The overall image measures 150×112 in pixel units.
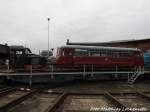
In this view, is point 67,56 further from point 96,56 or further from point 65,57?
point 96,56

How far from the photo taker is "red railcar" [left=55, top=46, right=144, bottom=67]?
2061cm

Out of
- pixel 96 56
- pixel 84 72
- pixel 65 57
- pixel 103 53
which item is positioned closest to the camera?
pixel 84 72

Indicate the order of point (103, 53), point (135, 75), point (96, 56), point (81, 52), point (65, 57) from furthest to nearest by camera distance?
point (103, 53), point (96, 56), point (81, 52), point (135, 75), point (65, 57)

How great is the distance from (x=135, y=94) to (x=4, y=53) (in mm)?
7678

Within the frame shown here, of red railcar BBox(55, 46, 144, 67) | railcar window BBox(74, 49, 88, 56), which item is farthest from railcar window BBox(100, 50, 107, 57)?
railcar window BBox(74, 49, 88, 56)

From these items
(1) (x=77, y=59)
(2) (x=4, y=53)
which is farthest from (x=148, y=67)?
(2) (x=4, y=53)

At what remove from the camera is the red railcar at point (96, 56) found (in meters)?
20.6

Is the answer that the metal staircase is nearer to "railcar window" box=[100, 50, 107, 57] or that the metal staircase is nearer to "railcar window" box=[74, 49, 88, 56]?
"railcar window" box=[100, 50, 107, 57]

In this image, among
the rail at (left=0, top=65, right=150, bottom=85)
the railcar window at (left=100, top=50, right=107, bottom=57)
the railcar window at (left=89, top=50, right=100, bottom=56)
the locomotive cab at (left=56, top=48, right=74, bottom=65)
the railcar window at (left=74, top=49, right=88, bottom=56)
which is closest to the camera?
the rail at (left=0, top=65, right=150, bottom=85)

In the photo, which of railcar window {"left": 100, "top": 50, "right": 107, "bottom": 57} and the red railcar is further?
railcar window {"left": 100, "top": 50, "right": 107, "bottom": 57}

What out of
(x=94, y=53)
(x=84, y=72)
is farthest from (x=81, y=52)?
(x=84, y=72)

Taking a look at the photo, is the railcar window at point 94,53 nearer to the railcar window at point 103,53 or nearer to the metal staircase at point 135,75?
the railcar window at point 103,53

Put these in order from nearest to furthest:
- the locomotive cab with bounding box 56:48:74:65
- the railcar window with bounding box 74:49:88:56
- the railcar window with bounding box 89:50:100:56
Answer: the locomotive cab with bounding box 56:48:74:65, the railcar window with bounding box 74:49:88:56, the railcar window with bounding box 89:50:100:56

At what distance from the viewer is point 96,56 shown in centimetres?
2133
